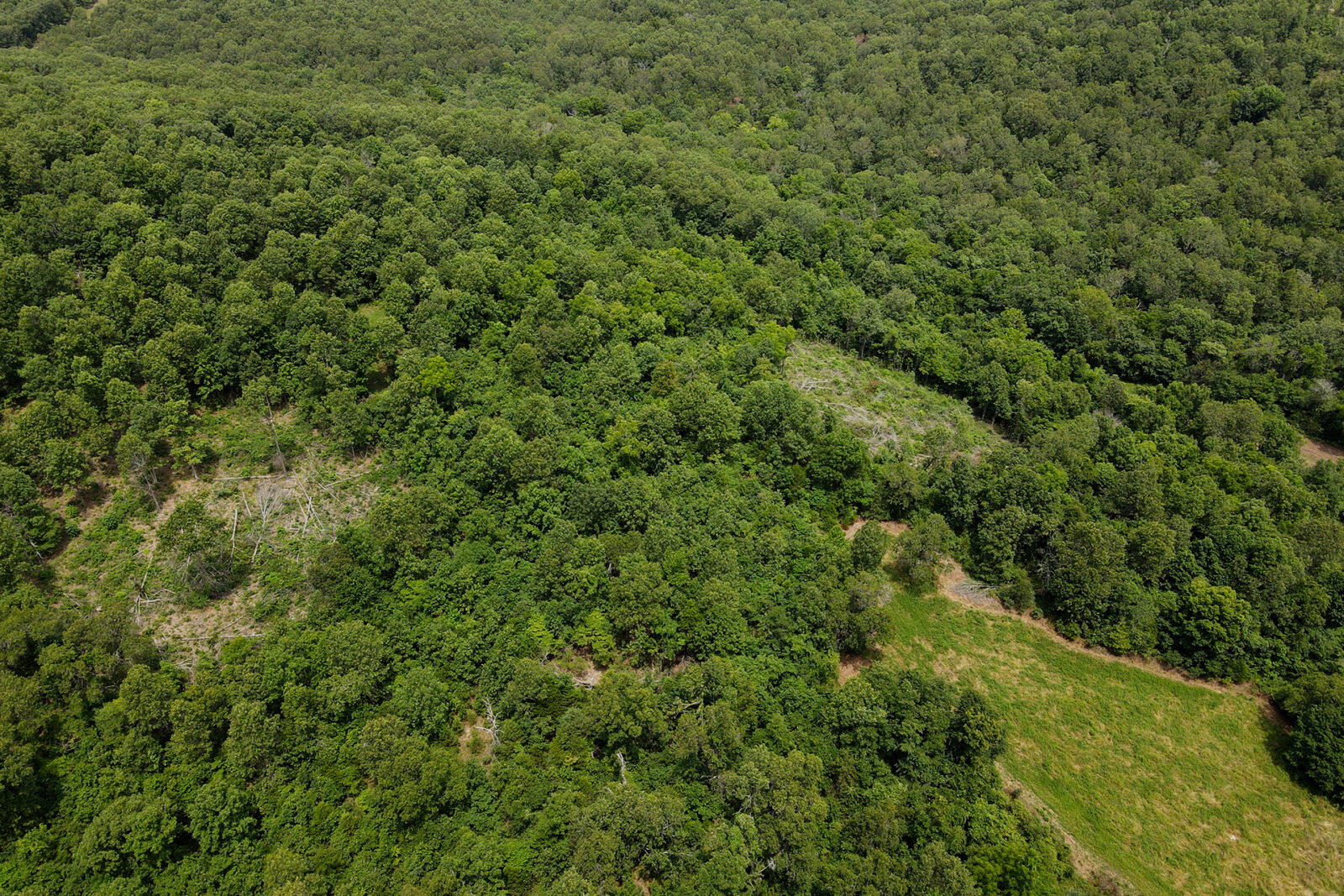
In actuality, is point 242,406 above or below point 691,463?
above

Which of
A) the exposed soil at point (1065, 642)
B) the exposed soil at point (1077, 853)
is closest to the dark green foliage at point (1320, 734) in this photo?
the exposed soil at point (1065, 642)

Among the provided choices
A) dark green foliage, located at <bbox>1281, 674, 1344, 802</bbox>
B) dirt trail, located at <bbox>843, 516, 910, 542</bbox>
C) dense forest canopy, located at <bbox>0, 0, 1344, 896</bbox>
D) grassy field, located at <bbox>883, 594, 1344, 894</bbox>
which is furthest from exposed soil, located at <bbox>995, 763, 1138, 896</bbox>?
dirt trail, located at <bbox>843, 516, 910, 542</bbox>

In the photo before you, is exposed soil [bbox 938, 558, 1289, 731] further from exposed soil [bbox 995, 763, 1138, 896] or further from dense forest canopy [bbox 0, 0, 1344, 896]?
exposed soil [bbox 995, 763, 1138, 896]

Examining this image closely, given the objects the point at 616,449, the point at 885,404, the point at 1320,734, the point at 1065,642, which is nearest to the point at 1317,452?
the point at 1320,734

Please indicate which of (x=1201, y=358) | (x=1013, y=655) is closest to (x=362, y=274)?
(x=1013, y=655)

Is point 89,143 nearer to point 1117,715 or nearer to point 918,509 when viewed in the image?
point 918,509

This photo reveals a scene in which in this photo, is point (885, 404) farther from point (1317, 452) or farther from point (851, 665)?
point (1317, 452)

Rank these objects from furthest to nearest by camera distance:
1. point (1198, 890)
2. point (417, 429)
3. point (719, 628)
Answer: point (417, 429)
point (719, 628)
point (1198, 890)
